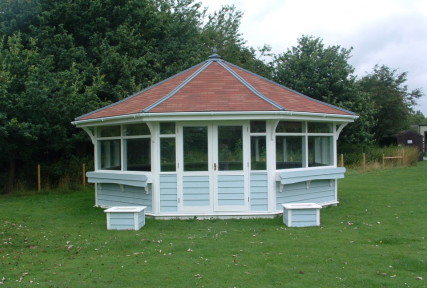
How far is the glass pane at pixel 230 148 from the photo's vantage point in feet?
34.2

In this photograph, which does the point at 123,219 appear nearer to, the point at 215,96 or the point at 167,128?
the point at 167,128

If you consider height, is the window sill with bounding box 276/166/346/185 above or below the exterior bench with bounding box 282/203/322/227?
above

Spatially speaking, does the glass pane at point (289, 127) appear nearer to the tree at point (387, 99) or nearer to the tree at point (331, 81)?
the tree at point (331, 81)

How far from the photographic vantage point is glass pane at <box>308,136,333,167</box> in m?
11.6

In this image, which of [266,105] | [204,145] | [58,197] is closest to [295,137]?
[266,105]

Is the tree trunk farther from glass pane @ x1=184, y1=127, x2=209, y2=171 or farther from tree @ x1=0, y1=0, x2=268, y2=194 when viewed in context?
glass pane @ x1=184, y1=127, x2=209, y2=171

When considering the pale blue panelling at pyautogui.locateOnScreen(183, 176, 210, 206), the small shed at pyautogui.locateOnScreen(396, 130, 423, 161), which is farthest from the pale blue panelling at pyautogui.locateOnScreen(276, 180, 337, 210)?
the small shed at pyautogui.locateOnScreen(396, 130, 423, 161)

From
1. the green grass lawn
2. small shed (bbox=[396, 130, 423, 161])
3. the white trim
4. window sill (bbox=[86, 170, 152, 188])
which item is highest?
small shed (bbox=[396, 130, 423, 161])

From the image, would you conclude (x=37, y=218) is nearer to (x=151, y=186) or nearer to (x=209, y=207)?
(x=151, y=186)

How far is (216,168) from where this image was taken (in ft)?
34.1

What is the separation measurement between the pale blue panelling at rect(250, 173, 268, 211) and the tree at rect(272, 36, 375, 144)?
1669 cm

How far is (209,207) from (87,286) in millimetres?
5063

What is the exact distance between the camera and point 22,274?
6172mm

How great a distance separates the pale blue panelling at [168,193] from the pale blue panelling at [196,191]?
0.23 metres
